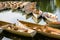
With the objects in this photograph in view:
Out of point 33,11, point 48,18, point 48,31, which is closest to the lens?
point 48,31

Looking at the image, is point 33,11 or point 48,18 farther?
point 33,11

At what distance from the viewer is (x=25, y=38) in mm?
1672

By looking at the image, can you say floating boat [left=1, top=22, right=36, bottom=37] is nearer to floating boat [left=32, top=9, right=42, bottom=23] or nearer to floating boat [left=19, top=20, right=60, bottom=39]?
floating boat [left=19, top=20, right=60, bottom=39]

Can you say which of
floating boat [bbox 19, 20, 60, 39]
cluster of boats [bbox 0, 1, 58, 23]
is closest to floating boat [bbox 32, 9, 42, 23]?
cluster of boats [bbox 0, 1, 58, 23]

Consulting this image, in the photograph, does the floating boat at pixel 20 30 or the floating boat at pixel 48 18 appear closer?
the floating boat at pixel 20 30

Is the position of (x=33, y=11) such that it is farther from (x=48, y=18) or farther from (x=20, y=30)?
(x=20, y=30)

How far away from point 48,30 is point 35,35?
135mm

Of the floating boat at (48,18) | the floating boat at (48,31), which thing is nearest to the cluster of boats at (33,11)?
the floating boat at (48,18)

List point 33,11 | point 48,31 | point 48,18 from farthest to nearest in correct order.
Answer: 1. point 33,11
2. point 48,18
3. point 48,31

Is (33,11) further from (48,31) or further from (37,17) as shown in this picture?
(48,31)

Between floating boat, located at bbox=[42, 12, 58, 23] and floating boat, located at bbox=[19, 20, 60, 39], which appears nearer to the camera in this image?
floating boat, located at bbox=[19, 20, 60, 39]

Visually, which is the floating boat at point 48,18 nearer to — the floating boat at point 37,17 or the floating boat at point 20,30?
the floating boat at point 37,17

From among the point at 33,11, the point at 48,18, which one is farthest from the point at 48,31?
the point at 33,11

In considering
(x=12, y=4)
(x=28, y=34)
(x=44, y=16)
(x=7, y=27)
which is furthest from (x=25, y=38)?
(x=12, y=4)
